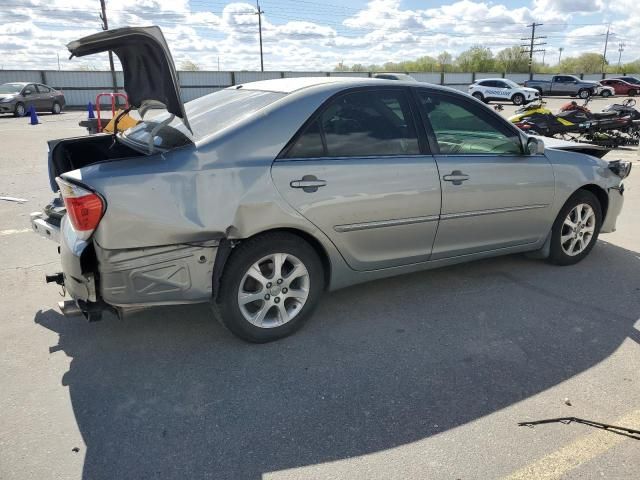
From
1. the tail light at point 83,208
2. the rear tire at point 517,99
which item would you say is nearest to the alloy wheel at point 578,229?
the tail light at point 83,208

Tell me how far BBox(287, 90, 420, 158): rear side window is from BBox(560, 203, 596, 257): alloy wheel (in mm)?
1881

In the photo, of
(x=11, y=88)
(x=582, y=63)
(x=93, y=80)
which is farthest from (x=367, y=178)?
(x=582, y=63)

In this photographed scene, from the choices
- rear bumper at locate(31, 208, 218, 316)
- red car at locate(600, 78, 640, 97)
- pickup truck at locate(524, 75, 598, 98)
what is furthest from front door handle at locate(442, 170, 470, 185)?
red car at locate(600, 78, 640, 97)

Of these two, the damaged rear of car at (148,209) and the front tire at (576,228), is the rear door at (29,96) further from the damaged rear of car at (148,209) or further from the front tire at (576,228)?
the front tire at (576,228)

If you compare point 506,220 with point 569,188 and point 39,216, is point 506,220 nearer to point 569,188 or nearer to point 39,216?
point 569,188

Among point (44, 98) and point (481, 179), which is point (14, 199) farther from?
point (44, 98)

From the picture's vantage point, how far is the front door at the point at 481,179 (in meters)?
3.83

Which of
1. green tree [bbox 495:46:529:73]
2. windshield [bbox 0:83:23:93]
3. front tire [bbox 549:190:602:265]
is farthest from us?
green tree [bbox 495:46:529:73]

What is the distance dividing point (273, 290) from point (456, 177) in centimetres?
158

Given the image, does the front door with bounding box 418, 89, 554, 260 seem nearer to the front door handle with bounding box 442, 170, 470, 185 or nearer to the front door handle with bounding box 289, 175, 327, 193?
the front door handle with bounding box 442, 170, 470, 185

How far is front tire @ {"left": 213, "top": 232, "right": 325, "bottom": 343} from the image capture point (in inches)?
125

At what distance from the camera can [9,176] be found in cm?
890

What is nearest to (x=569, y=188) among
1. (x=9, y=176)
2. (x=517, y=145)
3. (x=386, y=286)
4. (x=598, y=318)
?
(x=517, y=145)

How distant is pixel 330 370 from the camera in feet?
10.2
